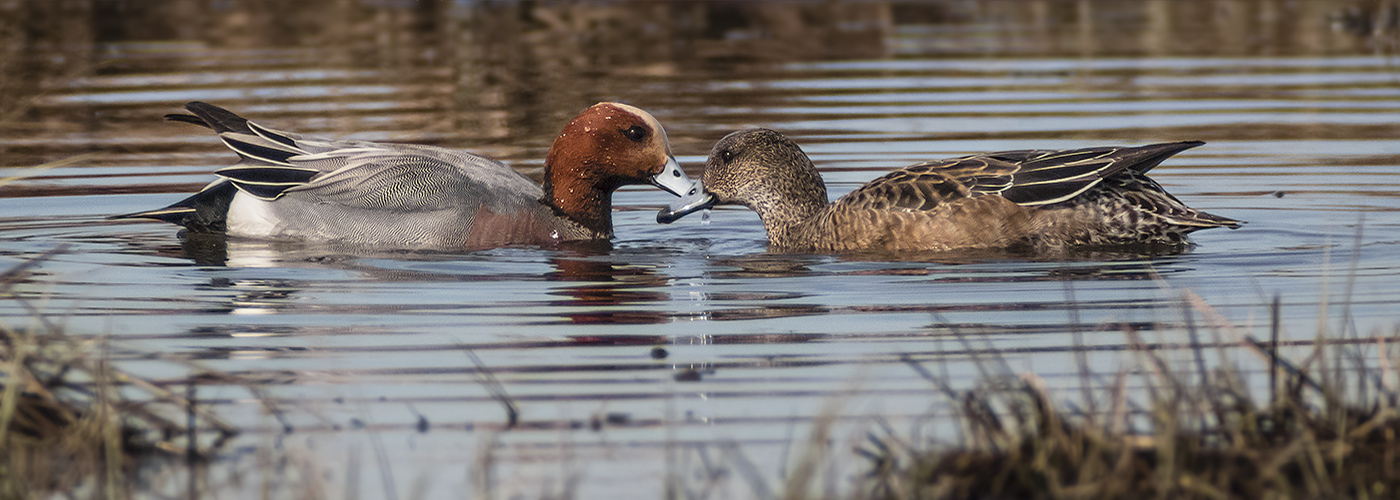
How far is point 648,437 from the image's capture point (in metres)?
4.79

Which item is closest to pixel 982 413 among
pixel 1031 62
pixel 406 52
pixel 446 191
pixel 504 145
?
pixel 446 191

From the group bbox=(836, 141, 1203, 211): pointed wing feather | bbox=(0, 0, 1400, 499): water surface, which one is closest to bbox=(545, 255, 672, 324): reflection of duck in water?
bbox=(0, 0, 1400, 499): water surface

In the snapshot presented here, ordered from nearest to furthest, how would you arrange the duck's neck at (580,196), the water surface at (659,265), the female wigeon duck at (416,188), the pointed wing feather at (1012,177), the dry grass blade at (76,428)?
the dry grass blade at (76,428) < the water surface at (659,265) < the pointed wing feather at (1012,177) < the female wigeon duck at (416,188) < the duck's neck at (580,196)

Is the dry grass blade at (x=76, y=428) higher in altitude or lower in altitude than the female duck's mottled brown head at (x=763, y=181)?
lower

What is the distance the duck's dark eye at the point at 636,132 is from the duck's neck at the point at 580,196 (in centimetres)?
28

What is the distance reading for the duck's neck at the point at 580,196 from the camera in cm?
915

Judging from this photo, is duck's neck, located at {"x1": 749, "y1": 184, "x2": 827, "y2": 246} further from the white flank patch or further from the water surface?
the white flank patch

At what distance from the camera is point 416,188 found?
8.75 metres

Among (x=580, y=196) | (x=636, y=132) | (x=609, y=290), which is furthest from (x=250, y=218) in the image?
(x=609, y=290)

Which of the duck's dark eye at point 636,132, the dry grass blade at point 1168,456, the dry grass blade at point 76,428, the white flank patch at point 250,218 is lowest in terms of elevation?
the dry grass blade at point 1168,456

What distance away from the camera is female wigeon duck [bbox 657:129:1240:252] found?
7902 mm

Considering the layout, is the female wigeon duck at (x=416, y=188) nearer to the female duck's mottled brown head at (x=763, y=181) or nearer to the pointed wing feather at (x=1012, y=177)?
the female duck's mottled brown head at (x=763, y=181)

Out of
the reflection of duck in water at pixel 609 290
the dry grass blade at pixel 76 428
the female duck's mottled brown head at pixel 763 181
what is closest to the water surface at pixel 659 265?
the reflection of duck in water at pixel 609 290

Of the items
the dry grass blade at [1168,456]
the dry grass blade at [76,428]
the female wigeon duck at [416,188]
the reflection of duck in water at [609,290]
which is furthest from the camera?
the female wigeon duck at [416,188]
